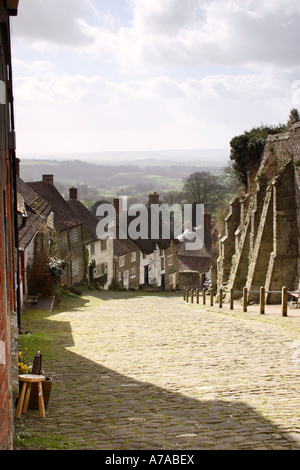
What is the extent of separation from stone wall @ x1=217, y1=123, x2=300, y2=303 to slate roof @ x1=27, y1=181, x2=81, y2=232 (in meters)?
14.7

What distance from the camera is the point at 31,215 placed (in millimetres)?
22359

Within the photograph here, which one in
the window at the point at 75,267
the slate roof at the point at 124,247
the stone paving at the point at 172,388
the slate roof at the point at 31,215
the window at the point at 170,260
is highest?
the slate roof at the point at 31,215

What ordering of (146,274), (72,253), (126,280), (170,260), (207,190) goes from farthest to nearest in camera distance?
(207,190) < (170,260) < (146,274) < (126,280) < (72,253)

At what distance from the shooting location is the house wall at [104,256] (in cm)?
4456

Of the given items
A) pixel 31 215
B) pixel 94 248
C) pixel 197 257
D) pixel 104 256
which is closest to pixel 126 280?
pixel 104 256

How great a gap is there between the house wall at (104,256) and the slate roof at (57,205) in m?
4.56

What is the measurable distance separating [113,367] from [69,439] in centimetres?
451

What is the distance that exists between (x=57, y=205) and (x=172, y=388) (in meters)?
31.5

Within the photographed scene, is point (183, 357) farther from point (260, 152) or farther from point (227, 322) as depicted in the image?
point (260, 152)

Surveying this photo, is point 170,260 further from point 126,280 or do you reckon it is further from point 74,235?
point 74,235

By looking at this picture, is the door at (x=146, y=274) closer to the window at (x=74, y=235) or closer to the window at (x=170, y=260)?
the window at (x=170, y=260)

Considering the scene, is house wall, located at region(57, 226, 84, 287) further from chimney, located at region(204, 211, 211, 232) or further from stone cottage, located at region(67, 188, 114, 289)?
chimney, located at region(204, 211, 211, 232)

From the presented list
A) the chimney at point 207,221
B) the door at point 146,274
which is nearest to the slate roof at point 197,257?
the chimney at point 207,221

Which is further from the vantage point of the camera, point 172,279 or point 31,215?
point 172,279
